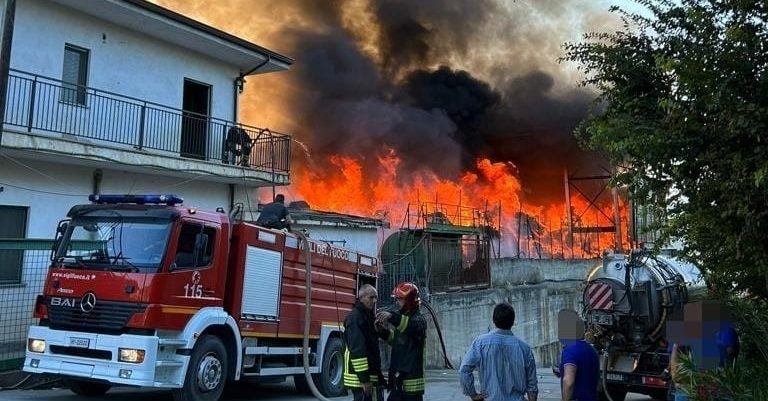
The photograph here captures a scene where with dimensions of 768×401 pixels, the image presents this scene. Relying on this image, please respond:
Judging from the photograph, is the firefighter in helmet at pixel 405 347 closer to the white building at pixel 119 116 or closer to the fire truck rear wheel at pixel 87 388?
the fire truck rear wheel at pixel 87 388

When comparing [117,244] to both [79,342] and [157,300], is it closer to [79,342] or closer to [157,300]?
[157,300]

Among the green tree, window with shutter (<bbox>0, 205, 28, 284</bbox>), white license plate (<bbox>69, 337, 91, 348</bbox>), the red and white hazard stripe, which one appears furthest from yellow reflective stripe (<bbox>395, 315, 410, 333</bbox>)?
window with shutter (<bbox>0, 205, 28, 284</bbox>)

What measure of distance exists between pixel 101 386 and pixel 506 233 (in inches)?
858

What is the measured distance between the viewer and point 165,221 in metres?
7.72

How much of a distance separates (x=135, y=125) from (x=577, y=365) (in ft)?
37.5

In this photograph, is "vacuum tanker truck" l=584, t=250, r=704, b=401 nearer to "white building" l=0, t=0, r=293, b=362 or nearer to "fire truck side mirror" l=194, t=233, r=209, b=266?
"fire truck side mirror" l=194, t=233, r=209, b=266

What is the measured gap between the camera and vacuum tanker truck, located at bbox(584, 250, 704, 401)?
387 inches

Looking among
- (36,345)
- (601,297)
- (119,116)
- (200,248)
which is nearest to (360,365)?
(200,248)

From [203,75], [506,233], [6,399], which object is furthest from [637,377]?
[506,233]

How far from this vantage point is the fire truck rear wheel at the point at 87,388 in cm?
862

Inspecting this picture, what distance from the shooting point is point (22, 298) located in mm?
9953

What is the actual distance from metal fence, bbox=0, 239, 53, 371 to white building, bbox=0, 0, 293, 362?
0.39 ft

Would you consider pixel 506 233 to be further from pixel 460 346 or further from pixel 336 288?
pixel 336 288

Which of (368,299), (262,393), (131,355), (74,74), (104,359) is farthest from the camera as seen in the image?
(74,74)
